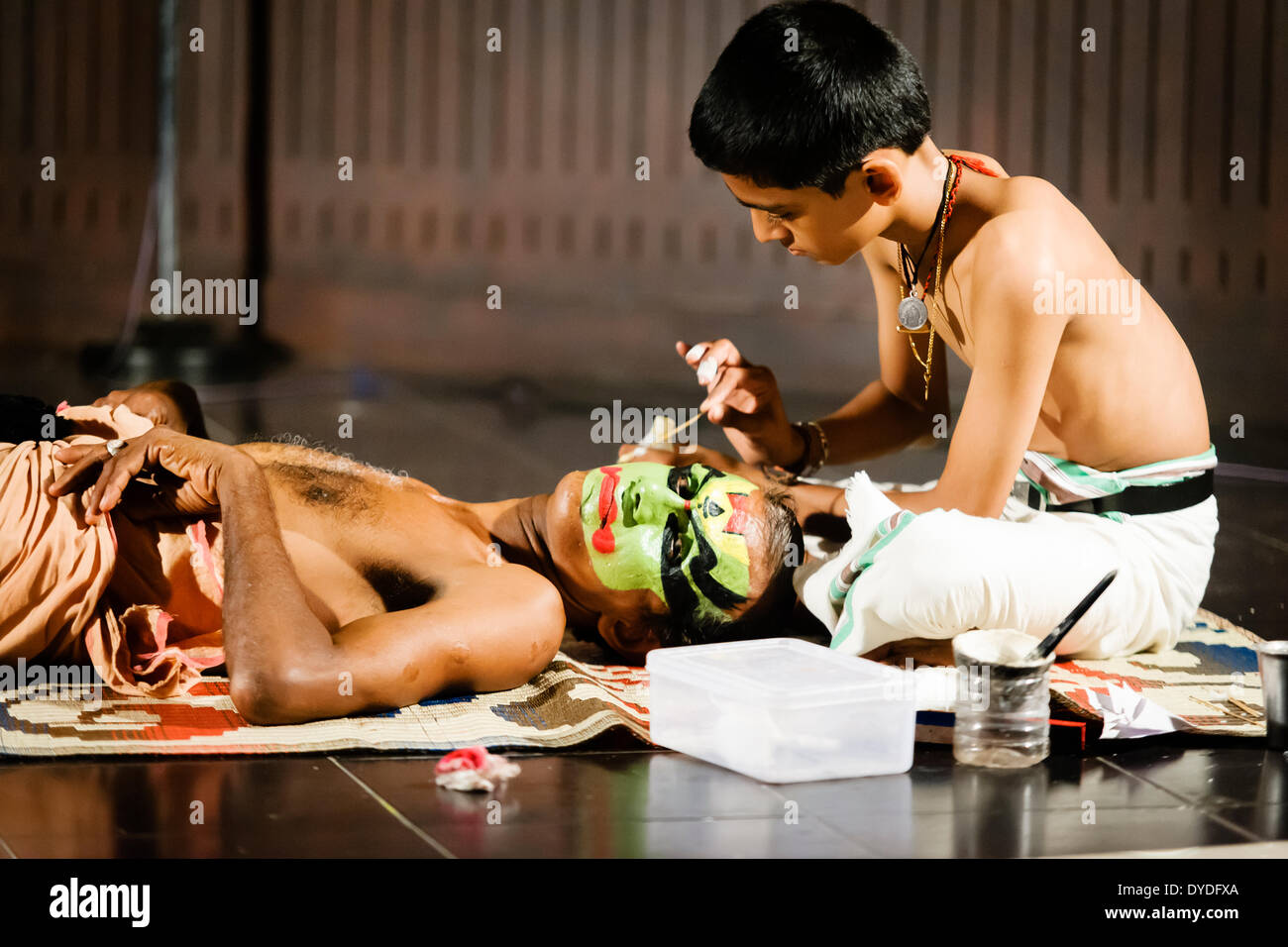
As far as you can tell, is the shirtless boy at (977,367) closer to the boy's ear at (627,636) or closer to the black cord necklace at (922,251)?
the black cord necklace at (922,251)

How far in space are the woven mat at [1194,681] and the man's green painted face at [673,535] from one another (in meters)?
0.56

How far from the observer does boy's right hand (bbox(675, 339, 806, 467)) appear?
264 cm

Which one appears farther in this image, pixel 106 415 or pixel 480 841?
pixel 106 415

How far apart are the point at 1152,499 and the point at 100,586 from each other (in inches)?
69.9

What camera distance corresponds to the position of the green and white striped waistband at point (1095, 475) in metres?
2.62

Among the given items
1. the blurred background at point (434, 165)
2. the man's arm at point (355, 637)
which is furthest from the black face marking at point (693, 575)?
the blurred background at point (434, 165)

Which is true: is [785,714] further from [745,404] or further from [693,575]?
[745,404]

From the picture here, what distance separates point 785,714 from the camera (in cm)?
188

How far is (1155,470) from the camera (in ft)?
8.59

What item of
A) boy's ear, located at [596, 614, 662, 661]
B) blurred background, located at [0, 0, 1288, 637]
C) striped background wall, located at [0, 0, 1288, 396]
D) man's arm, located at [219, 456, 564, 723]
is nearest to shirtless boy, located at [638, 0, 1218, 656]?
boy's ear, located at [596, 614, 662, 661]

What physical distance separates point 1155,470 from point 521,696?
1211 mm

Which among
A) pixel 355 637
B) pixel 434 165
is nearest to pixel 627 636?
pixel 355 637

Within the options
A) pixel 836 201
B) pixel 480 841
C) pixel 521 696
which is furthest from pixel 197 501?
pixel 836 201
